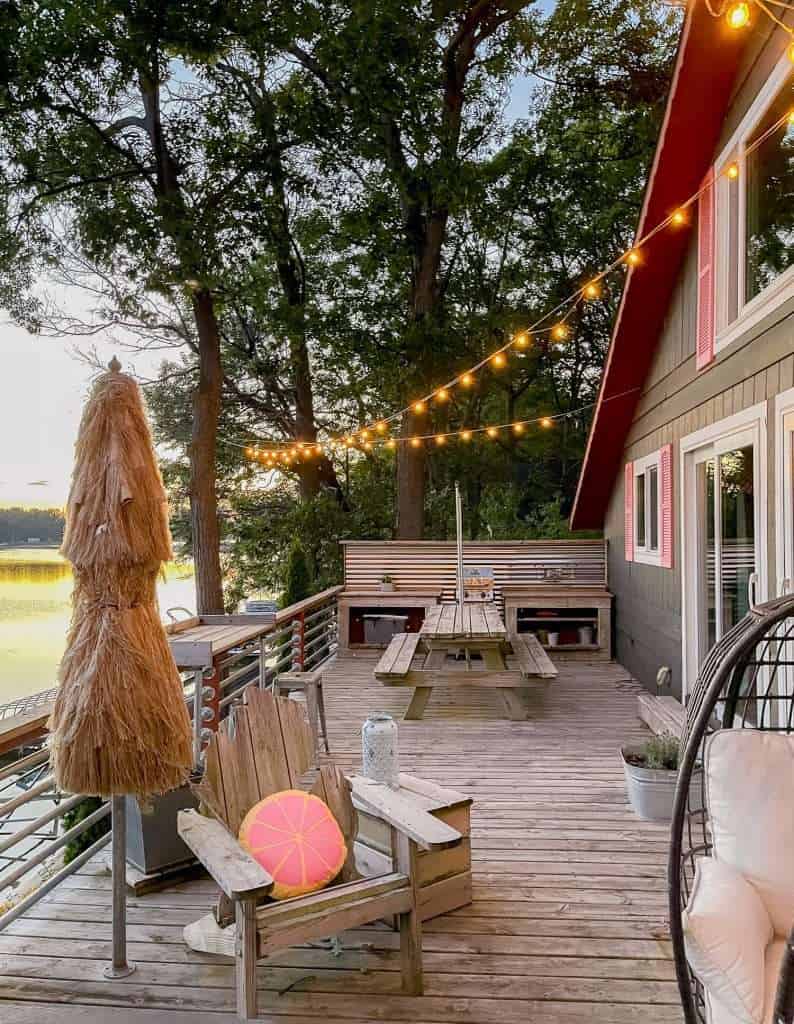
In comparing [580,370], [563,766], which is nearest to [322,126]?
[580,370]

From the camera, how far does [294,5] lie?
38.0 feet

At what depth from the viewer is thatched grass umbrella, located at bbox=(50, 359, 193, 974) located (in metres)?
2.55

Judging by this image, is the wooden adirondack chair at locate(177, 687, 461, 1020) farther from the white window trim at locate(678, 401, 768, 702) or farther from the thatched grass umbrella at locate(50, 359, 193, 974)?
the white window trim at locate(678, 401, 768, 702)

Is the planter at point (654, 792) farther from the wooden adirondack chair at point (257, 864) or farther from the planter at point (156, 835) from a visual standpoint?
the planter at point (156, 835)

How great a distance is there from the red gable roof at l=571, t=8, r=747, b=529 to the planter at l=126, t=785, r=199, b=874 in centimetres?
493

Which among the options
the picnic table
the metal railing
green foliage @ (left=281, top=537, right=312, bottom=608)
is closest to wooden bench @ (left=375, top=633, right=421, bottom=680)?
the picnic table

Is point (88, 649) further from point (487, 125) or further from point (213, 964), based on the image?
point (487, 125)

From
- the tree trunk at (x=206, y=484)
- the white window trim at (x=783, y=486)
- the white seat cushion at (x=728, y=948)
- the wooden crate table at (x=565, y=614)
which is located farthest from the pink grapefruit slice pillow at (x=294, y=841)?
the tree trunk at (x=206, y=484)

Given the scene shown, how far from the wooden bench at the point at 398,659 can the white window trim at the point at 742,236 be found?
3188mm

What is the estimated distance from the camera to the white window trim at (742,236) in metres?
3.99

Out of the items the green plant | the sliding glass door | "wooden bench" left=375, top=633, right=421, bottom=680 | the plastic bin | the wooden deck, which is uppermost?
the sliding glass door

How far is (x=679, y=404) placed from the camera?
601cm

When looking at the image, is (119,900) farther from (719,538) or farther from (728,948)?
(719,538)

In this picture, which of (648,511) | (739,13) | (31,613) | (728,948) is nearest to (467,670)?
(648,511)
